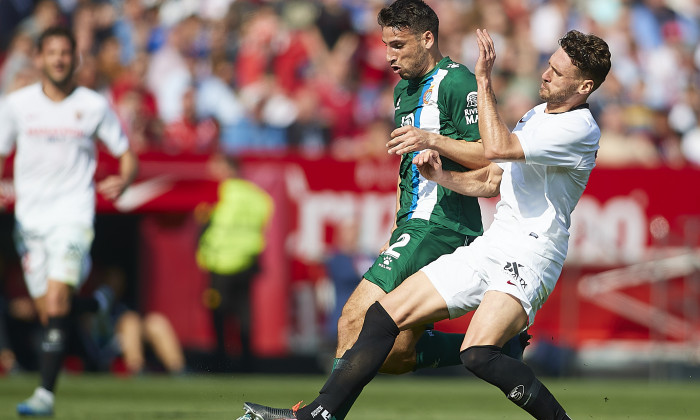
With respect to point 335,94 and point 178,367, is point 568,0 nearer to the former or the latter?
point 335,94

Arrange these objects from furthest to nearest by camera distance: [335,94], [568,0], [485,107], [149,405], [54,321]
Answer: [568,0], [335,94], [149,405], [54,321], [485,107]

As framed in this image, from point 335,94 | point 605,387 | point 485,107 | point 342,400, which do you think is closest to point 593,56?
point 485,107

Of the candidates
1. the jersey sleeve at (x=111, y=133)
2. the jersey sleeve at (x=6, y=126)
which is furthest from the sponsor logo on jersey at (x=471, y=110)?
the jersey sleeve at (x=6, y=126)

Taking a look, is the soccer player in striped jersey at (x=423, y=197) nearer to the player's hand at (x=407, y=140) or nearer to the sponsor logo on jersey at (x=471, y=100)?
the sponsor logo on jersey at (x=471, y=100)

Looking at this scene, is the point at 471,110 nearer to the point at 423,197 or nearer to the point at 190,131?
the point at 423,197

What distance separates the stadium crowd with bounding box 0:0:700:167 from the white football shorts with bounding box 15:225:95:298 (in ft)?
16.5

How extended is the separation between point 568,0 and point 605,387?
30.2 feet

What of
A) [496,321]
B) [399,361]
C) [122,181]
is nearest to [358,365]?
[399,361]

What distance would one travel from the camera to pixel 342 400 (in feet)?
20.4

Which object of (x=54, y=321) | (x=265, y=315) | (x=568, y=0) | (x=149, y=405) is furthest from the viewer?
(x=568, y=0)

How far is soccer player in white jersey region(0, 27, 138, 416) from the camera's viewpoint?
9.23 meters

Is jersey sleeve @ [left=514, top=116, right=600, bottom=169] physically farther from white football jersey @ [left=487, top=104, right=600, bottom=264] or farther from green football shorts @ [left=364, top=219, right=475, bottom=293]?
green football shorts @ [left=364, top=219, right=475, bottom=293]

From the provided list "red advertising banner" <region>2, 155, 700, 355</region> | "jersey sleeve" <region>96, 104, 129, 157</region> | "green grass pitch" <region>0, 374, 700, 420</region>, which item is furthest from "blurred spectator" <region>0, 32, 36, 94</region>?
"jersey sleeve" <region>96, 104, 129, 157</region>

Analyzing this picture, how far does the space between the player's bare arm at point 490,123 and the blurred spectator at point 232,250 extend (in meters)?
7.33
